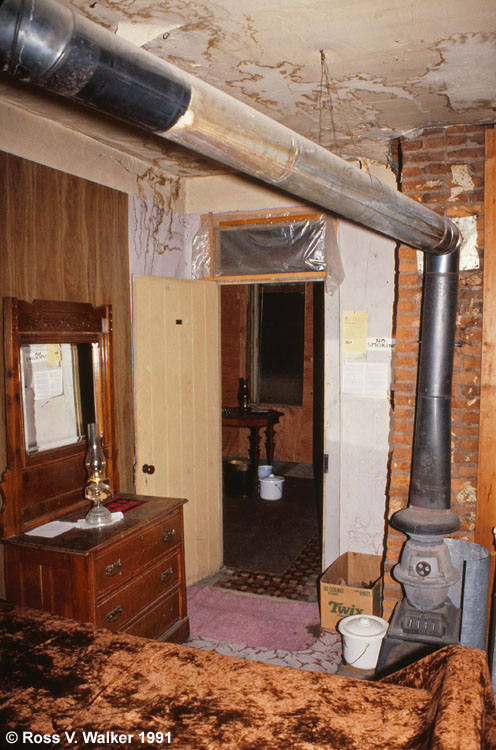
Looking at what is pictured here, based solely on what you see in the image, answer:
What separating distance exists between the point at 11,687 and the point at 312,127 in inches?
117

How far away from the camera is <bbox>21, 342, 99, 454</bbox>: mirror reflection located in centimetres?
265

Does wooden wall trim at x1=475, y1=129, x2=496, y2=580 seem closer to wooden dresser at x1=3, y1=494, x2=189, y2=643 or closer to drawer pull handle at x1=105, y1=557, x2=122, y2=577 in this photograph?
wooden dresser at x1=3, y1=494, x2=189, y2=643

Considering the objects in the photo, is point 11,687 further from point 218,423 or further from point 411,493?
point 218,423

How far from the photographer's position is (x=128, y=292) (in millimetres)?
3445

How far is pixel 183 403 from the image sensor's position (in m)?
3.83

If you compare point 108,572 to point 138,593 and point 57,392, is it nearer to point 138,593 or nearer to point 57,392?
point 138,593

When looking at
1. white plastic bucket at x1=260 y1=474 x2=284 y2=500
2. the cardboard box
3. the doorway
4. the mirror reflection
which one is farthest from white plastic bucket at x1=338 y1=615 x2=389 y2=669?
white plastic bucket at x1=260 y1=474 x2=284 y2=500

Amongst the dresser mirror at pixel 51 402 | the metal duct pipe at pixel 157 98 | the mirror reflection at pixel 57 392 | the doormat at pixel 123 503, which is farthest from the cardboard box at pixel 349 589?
the metal duct pipe at pixel 157 98

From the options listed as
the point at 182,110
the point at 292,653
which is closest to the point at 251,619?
the point at 292,653

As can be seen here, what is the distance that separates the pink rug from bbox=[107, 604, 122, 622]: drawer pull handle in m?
0.90

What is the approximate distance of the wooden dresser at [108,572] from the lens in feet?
7.89

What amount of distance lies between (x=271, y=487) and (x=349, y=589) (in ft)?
9.50

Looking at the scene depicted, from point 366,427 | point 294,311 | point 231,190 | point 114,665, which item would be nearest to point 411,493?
point 366,427

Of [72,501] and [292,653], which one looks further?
[292,653]
